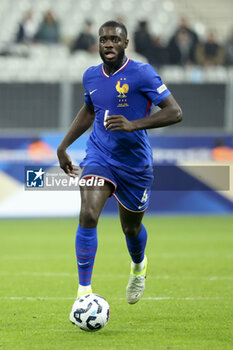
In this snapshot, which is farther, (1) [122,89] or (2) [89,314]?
(1) [122,89]

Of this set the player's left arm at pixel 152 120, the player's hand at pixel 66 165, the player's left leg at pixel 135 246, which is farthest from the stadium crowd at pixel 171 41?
the player's left arm at pixel 152 120

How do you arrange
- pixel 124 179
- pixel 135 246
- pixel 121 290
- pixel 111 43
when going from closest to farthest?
pixel 111 43 → pixel 124 179 → pixel 135 246 → pixel 121 290

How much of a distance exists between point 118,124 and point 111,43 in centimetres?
75

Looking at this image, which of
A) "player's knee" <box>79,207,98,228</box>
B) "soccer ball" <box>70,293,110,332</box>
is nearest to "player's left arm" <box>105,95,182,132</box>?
"player's knee" <box>79,207,98,228</box>

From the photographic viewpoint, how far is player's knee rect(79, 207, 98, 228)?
18.2ft

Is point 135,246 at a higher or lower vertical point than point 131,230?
lower

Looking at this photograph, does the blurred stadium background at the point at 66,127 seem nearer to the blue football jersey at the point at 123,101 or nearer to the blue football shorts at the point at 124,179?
the blue football shorts at the point at 124,179

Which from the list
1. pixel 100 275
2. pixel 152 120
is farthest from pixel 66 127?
pixel 152 120

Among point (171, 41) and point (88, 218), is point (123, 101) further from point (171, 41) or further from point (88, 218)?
point (171, 41)

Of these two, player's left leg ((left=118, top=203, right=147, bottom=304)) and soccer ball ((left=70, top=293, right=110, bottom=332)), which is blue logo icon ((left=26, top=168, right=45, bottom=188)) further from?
soccer ball ((left=70, top=293, right=110, bottom=332))

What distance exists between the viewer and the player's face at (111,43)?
581 centimetres

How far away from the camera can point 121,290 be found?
7.72 meters

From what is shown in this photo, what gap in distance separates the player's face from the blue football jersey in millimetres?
170

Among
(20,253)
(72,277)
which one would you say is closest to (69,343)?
(72,277)
